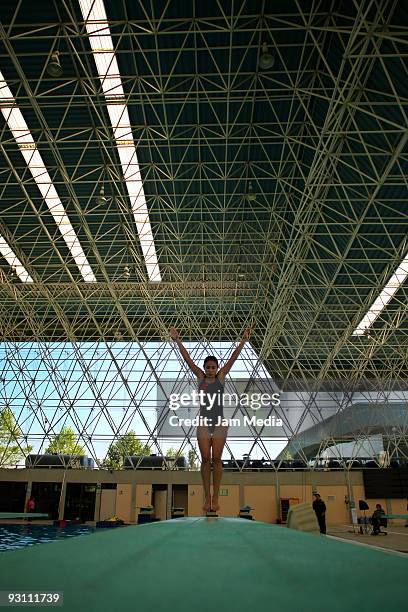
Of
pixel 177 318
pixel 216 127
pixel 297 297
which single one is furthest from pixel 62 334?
pixel 216 127

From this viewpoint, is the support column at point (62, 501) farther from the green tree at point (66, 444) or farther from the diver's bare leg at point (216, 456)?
the diver's bare leg at point (216, 456)

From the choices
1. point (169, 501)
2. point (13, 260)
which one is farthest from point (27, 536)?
point (13, 260)

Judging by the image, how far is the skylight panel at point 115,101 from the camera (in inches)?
559

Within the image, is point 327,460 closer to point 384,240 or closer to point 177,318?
point 177,318

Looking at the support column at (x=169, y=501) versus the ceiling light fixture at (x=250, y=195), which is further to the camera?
the support column at (x=169, y=501)

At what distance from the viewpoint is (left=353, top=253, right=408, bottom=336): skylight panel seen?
24.4m

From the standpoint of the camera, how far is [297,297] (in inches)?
1222

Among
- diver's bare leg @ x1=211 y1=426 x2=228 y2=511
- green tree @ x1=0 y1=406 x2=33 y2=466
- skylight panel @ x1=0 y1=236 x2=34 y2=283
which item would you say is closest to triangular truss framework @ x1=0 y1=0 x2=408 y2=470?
skylight panel @ x1=0 y1=236 x2=34 y2=283

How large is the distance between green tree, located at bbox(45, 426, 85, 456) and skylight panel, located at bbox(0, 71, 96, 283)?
13.4 metres

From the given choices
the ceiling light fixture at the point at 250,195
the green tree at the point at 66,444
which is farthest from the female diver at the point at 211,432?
the green tree at the point at 66,444

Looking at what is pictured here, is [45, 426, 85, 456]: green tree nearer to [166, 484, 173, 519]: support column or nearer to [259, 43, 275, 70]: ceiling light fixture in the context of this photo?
[166, 484, 173, 519]: support column

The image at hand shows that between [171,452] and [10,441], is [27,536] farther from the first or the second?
[10,441]

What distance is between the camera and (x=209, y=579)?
1108 mm

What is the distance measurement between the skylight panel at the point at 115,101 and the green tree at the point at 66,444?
711 inches
